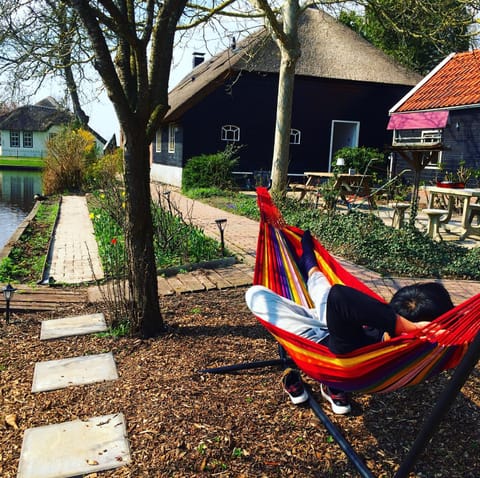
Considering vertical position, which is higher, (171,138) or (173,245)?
(171,138)

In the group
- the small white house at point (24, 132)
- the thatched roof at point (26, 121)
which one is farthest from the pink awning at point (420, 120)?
the thatched roof at point (26, 121)

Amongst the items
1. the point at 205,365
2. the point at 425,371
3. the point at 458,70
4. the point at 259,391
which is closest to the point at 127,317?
the point at 205,365

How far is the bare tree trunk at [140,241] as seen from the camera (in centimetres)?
350

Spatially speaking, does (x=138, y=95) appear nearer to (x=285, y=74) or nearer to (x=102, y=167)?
(x=285, y=74)

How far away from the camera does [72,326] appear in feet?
13.1

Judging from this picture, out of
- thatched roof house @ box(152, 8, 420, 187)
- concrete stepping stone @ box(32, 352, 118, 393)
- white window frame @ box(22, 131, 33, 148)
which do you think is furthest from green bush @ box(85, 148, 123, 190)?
white window frame @ box(22, 131, 33, 148)

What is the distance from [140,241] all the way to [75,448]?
1549 millimetres

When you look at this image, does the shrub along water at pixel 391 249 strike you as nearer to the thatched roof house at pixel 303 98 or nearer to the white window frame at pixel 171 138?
the thatched roof house at pixel 303 98

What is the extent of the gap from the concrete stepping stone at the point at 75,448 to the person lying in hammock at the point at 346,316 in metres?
0.94

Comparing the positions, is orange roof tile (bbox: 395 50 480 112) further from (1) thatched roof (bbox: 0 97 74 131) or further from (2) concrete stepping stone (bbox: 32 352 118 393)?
(1) thatched roof (bbox: 0 97 74 131)

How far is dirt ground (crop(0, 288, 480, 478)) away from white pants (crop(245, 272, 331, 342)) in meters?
0.50

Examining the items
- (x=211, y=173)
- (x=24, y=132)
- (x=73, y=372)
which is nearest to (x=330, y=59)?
(x=211, y=173)

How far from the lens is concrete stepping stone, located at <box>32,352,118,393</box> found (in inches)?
121

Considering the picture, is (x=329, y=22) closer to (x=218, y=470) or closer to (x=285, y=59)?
(x=285, y=59)
